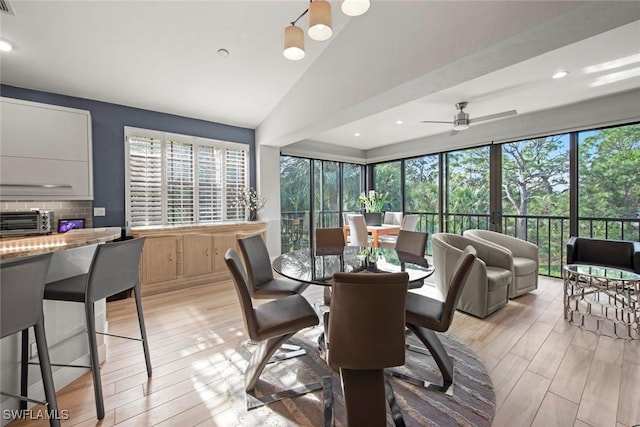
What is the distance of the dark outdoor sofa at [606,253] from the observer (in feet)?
10.3

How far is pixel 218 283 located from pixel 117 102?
2.94 metres

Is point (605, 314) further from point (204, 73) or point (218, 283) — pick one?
point (204, 73)

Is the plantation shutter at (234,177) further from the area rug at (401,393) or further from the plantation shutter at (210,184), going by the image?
the area rug at (401,393)

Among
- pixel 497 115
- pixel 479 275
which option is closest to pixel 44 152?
pixel 479 275

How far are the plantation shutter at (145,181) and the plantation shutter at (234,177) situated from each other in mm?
1036

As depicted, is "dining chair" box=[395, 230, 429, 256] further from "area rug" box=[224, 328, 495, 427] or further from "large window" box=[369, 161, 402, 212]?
"large window" box=[369, 161, 402, 212]

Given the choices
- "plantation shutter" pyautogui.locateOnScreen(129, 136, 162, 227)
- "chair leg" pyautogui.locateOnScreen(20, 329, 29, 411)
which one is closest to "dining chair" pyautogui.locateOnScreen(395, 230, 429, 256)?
"chair leg" pyautogui.locateOnScreen(20, 329, 29, 411)

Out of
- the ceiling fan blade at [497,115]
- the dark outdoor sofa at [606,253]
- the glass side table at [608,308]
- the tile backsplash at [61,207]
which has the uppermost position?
the ceiling fan blade at [497,115]

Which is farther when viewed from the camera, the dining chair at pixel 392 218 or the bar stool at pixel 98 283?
the dining chair at pixel 392 218

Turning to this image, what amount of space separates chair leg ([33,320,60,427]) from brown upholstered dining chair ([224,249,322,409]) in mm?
902

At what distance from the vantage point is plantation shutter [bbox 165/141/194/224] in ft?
13.5

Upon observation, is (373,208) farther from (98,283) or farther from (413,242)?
(98,283)

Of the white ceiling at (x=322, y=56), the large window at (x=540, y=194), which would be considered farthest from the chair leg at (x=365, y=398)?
the large window at (x=540, y=194)

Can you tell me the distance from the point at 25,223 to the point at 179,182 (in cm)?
176
